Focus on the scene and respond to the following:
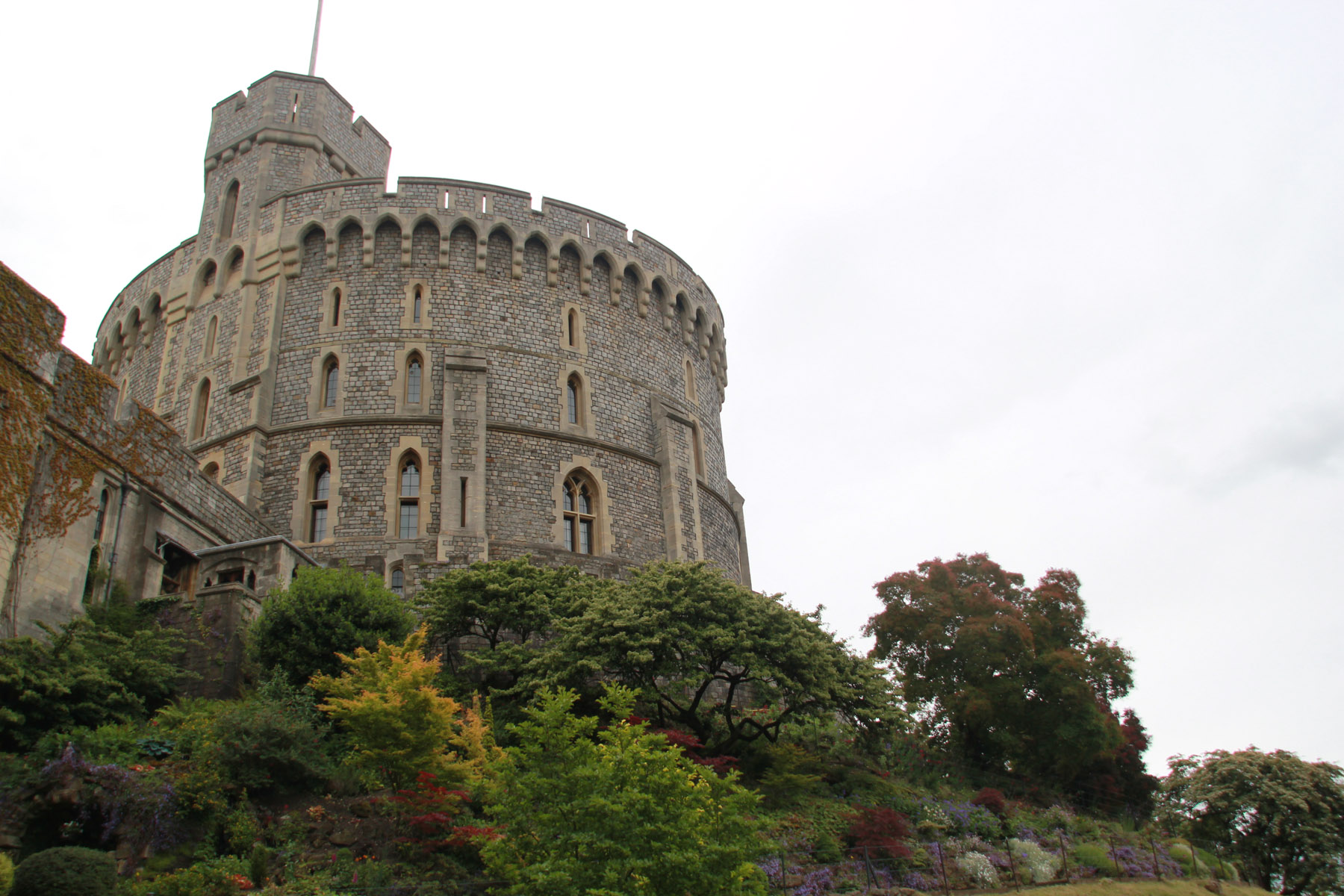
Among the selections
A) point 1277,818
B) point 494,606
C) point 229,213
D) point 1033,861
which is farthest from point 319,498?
point 1277,818

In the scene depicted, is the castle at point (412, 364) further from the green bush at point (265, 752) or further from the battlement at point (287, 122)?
the green bush at point (265, 752)

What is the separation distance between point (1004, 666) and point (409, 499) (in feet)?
49.1

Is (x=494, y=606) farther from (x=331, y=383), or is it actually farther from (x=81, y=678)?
(x=331, y=383)

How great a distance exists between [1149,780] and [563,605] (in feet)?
66.4

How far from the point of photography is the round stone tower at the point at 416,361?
2473 centimetres

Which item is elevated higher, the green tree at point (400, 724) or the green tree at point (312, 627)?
the green tree at point (312, 627)

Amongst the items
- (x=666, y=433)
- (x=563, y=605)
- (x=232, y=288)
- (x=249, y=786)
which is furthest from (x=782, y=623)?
(x=232, y=288)

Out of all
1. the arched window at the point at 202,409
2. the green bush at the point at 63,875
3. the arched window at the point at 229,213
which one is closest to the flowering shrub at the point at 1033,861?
the green bush at the point at 63,875

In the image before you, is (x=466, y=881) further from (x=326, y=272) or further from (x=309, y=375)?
(x=326, y=272)

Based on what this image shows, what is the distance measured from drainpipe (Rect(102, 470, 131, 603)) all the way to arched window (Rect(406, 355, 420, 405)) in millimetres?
8558

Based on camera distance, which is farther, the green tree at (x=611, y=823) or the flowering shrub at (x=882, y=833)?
the flowering shrub at (x=882, y=833)

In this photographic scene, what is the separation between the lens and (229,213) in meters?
30.4

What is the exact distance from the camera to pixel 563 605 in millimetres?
19219

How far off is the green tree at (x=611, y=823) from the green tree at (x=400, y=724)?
2.33m
